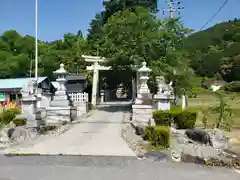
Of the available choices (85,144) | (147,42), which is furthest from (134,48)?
(85,144)

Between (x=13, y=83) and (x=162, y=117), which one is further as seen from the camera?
(x=13, y=83)

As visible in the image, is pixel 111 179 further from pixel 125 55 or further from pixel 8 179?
pixel 125 55

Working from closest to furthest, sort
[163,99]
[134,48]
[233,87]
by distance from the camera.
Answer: [163,99] < [134,48] < [233,87]

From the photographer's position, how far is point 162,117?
14039 mm

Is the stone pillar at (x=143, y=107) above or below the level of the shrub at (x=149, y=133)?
above

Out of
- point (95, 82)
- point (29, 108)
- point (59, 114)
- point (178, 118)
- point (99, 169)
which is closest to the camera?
point (99, 169)

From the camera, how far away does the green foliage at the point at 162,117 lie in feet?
46.0

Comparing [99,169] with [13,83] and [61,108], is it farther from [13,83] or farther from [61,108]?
[13,83]

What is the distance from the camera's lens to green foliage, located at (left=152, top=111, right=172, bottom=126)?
46.0ft

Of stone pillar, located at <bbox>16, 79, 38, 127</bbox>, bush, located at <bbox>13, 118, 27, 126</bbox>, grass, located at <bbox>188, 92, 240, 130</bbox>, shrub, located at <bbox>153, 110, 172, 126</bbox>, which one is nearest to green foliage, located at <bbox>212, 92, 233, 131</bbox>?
grass, located at <bbox>188, 92, 240, 130</bbox>

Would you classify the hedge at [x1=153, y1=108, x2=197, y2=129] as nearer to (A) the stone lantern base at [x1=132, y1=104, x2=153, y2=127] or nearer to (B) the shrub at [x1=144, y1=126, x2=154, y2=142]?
(A) the stone lantern base at [x1=132, y1=104, x2=153, y2=127]

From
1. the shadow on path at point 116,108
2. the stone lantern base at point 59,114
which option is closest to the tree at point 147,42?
the shadow on path at point 116,108

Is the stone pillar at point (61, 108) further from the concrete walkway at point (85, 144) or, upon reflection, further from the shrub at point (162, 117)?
the shrub at point (162, 117)

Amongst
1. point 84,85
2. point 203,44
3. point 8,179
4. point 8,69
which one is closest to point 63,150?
point 8,179
